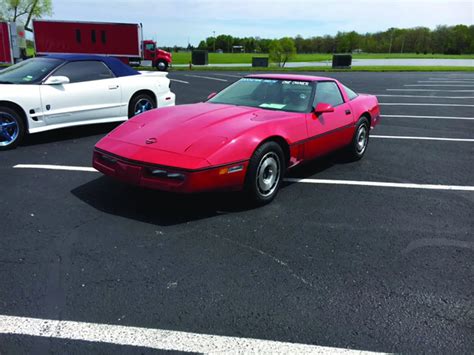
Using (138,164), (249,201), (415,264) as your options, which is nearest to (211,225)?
(249,201)

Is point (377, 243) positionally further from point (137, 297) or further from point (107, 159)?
point (107, 159)

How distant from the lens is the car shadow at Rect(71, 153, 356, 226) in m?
3.93

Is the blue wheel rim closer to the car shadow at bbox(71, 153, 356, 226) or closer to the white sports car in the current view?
the white sports car

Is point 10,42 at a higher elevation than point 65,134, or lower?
higher

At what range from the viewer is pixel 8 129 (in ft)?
20.5

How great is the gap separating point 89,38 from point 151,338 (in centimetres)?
2842

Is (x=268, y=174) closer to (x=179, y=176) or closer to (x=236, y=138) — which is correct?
(x=236, y=138)

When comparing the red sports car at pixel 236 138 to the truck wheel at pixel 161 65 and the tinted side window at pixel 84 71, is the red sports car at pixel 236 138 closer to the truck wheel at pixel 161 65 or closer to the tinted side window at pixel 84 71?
the tinted side window at pixel 84 71

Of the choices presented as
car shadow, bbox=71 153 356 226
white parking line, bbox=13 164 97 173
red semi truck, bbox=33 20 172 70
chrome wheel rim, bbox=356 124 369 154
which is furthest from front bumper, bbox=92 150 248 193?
red semi truck, bbox=33 20 172 70

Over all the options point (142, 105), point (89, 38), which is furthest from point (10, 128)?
point (89, 38)

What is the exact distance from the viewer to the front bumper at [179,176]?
3650 millimetres

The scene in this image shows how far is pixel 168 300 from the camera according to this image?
265 centimetres

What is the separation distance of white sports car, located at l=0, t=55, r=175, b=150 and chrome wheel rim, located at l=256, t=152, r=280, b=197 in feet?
13.0

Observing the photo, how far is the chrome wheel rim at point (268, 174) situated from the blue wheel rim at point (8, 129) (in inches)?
163
